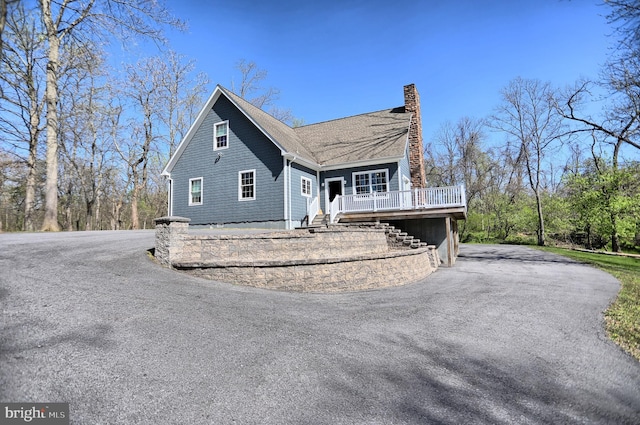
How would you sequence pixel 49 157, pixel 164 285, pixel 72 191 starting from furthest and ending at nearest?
pixel 72 191 < pixel 49 157 < pixel 164 285

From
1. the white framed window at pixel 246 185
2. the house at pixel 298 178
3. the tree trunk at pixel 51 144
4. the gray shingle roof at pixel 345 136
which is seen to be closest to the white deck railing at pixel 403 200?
the house at pixel 298 178

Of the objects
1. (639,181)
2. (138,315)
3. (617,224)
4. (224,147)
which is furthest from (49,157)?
(639,181)

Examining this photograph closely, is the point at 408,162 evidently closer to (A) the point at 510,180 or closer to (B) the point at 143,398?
(B) the point at 143,398

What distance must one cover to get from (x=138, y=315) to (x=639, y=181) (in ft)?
80.9

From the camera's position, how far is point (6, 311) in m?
3.62

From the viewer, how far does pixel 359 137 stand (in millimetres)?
16281

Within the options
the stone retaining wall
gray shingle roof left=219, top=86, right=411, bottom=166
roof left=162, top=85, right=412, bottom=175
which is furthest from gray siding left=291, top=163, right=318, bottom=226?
the stone retaining wall

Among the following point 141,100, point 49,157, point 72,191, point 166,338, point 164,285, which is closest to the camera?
point 166,338

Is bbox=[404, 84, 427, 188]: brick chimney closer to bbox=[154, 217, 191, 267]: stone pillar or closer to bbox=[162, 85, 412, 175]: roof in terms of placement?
bbox=[162, 85, 412, 175]: roof

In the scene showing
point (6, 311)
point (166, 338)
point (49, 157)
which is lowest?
point (166, 338)

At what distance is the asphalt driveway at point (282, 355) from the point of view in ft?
8.26

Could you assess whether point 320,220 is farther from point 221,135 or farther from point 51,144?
point 51,144

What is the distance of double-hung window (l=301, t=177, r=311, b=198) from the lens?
14.3m
